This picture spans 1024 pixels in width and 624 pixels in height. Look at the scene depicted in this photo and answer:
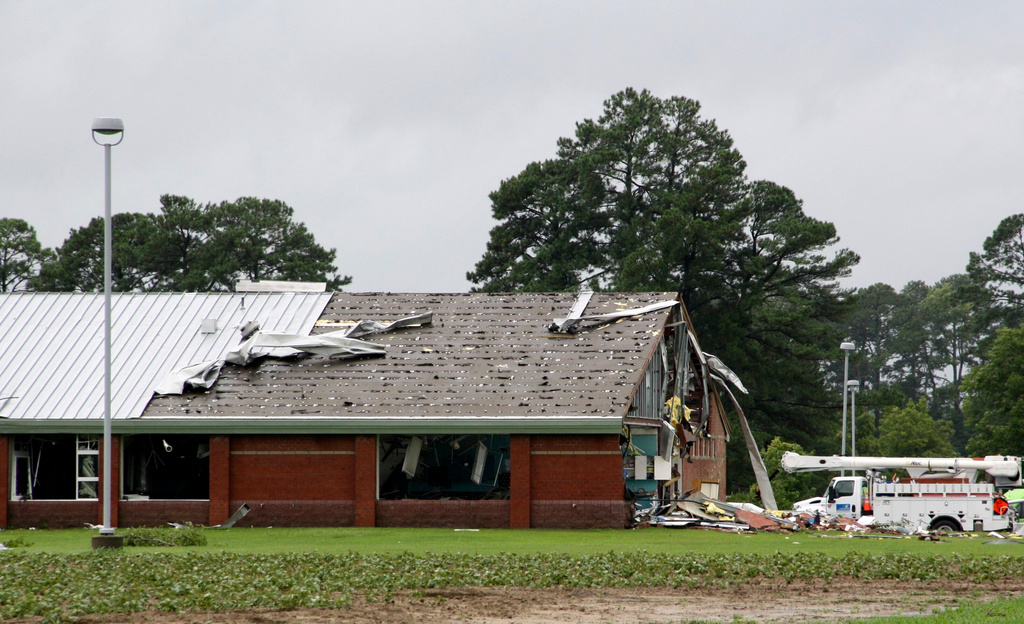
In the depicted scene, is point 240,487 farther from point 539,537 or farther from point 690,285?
point 690,285

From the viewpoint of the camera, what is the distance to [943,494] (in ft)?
96.4

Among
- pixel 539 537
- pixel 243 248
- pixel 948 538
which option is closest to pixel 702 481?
pixel 948 538

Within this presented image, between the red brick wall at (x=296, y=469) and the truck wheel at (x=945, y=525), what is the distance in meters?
14.0

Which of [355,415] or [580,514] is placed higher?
[355,415]

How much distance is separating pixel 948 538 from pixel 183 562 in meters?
16.3

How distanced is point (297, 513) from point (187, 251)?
41.0 meters

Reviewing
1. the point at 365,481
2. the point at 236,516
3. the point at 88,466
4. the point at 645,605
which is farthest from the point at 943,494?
the point at 88,466

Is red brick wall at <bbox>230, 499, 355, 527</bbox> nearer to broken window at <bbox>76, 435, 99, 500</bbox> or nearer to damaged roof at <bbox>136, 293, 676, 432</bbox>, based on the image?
damaged roof at <bbox>136, 293, 676, 432</bbox>

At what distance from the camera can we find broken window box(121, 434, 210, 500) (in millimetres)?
28578

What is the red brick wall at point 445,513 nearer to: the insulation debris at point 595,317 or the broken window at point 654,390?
the broken window at point 654,390

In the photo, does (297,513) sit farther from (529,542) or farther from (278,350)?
(529,542)

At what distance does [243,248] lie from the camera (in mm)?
63469

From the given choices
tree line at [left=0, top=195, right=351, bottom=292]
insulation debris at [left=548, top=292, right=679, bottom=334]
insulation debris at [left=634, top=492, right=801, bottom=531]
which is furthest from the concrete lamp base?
tree line at [left=0, top=195, right=351, bottom=292]

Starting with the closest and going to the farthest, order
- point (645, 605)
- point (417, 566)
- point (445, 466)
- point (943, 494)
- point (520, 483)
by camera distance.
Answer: point (645, 605)
point (417, 566)
point (520, 483)
point (445, 466)
point (943, 494)
